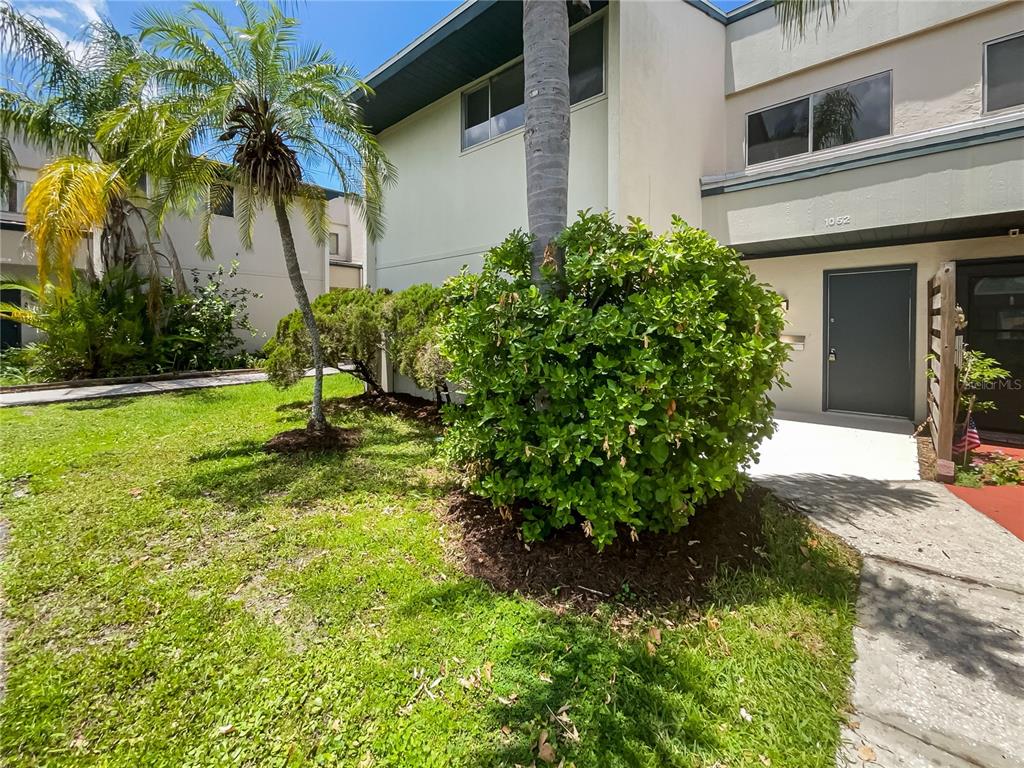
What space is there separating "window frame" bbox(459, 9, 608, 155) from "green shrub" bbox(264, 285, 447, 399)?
2996 millimetres

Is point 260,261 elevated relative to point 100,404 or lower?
elevated

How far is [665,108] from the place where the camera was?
7391mm

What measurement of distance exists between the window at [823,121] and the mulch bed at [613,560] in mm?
7230

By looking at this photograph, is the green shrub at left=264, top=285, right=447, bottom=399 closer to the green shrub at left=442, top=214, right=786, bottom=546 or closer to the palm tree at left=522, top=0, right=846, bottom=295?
the palm tree at left=522, top=0, right=846, bottom=295

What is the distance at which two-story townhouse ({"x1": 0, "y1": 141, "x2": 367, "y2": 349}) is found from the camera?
15.5 metres

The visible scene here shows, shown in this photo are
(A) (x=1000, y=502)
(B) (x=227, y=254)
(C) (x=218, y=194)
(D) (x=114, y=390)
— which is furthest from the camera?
(B) (x=227, y=254)

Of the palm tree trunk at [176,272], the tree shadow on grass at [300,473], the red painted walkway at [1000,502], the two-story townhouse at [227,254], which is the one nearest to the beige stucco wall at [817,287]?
the red painted walkway at [1000,502]

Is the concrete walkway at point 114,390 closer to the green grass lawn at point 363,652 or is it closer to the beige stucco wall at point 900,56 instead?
the green grass lawn at point 363,652

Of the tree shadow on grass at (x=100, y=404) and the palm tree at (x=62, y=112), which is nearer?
the tree shadow on grass at (x=100, y=404)

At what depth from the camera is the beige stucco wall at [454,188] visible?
720cm

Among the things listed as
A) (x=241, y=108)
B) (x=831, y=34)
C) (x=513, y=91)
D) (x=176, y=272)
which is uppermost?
(x=831, y=34)

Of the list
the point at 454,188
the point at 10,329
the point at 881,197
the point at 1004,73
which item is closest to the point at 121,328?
the point at 10,329

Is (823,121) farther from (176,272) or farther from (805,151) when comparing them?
(176,272)

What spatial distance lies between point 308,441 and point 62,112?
11.9m
